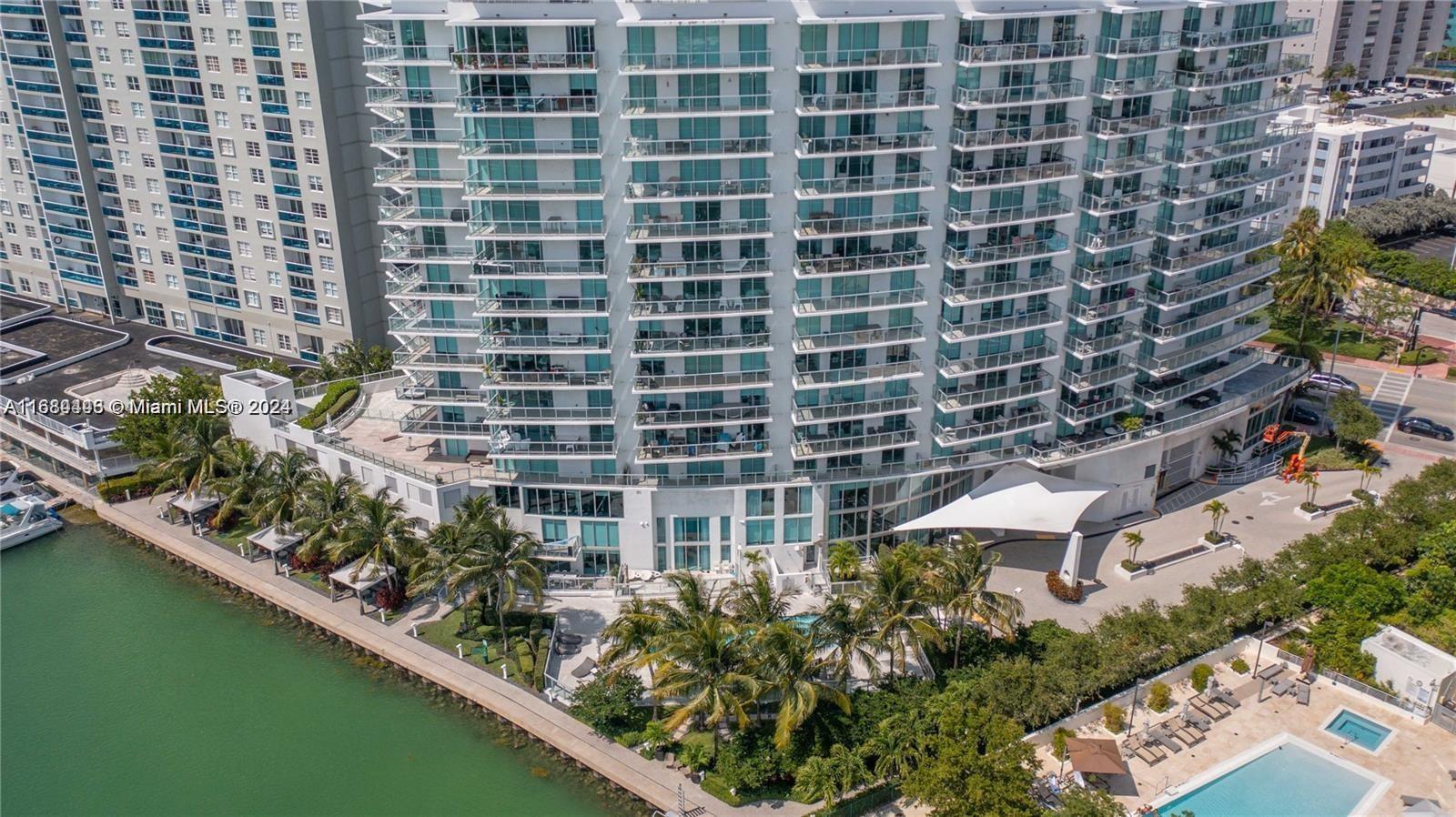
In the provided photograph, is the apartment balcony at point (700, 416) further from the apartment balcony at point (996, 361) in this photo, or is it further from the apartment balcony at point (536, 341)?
the apartment balcony at point (996, 361)

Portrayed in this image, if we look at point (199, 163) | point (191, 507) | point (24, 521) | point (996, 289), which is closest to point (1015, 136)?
point (996, 289)

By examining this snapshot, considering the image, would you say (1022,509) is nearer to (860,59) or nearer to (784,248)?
(784,248)

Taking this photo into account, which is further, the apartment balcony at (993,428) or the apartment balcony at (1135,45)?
the apartment balcony at (993,428)

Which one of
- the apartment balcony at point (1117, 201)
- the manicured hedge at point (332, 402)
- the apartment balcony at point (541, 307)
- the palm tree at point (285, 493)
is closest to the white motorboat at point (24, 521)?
the palm tree at point (285, 493)

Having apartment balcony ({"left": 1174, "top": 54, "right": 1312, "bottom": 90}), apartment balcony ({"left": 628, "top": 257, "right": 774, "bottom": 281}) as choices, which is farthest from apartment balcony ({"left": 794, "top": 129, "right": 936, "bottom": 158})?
apartment balcony ({"left": 1174, "top": 54, "right": 1312, "bottom": 90})

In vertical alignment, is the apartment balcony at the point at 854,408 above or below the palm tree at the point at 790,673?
above
